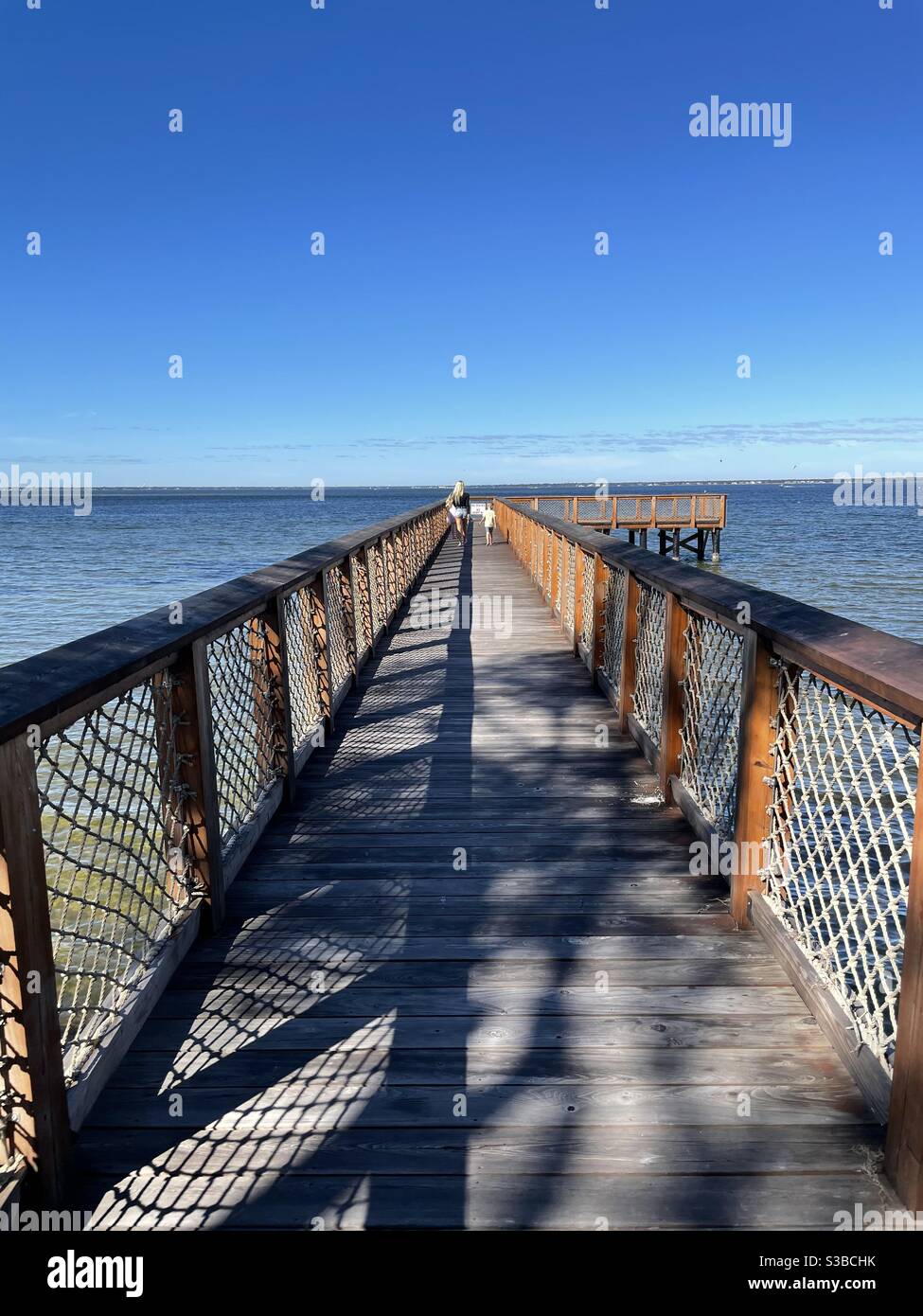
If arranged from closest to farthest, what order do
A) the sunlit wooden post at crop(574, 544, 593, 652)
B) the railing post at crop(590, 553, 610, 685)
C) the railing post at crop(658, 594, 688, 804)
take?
the railing post at crop(658, 594, 688, 804)
the railing post at crop(590, 553, 610, 685)
the sunlit wooden post at crop(574, 544, 593, 652)

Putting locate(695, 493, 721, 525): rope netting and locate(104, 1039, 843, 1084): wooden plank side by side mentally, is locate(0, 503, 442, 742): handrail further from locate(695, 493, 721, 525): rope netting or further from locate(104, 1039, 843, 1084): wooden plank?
locate(695, 493, 721, 525): rope netting

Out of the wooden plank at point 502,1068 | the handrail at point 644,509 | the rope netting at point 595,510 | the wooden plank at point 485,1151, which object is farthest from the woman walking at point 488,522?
the wooden plank at point 485,1151

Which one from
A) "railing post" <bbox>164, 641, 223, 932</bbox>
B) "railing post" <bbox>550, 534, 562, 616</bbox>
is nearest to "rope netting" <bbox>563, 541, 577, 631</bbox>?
"railing post" <bbox>550, 534, 562, 616</bbox>

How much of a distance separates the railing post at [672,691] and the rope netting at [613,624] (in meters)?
1.37

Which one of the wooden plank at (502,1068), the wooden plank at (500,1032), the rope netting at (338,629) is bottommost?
the wooden plank at (502,1068)

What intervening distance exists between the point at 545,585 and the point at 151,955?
940 cm

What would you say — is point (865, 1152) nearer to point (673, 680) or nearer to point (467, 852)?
point (467, 852)

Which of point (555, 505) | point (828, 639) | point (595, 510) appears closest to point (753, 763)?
point (828, 639)

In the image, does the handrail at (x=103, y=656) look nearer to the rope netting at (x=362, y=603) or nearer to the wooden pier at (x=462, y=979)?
the wooden pier at (x=462, y=979)

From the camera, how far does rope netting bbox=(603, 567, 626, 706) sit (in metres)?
5.89

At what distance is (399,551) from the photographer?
1170cm

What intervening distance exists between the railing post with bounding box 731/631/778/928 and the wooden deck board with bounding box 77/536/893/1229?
175 millimetres

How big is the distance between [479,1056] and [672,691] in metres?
2.23

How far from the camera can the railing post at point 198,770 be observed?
9.39 feet
